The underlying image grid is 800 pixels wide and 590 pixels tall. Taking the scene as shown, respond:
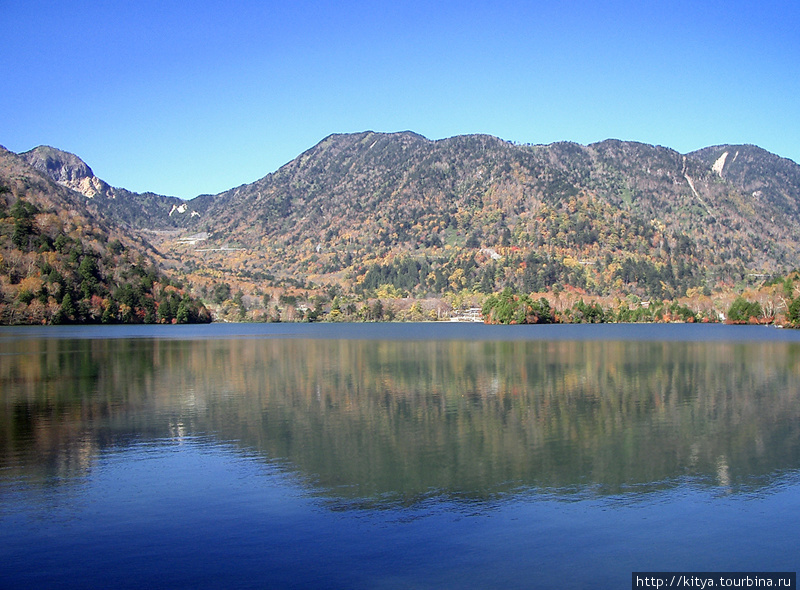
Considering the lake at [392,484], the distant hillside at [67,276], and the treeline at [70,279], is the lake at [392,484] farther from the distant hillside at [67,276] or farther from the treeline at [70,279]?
the distant hillside at [67,276]

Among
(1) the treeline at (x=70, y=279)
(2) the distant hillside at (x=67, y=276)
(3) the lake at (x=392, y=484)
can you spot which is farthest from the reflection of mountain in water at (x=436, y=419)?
(2) the distant hillside at (x=67, y=276)

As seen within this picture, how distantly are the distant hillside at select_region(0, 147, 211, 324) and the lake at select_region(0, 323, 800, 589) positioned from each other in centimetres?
11208

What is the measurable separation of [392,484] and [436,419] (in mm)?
9553

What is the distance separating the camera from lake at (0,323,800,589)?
14.0m

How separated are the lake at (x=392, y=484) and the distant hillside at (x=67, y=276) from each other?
4412 inches

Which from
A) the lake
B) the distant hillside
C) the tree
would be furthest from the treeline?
the tree

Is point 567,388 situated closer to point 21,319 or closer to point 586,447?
point 586,447

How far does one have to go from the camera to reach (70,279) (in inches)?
5871

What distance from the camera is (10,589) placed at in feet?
42.0

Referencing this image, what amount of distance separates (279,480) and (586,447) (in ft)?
33.6

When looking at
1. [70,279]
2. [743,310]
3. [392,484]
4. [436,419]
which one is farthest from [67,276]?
[743,310]

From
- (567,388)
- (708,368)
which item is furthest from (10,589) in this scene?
(708,368)

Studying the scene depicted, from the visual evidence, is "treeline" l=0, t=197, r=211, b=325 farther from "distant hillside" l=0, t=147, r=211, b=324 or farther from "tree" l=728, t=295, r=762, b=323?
"tree" l=728, t=295, r=762, b=323

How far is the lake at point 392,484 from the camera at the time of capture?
1404cm
